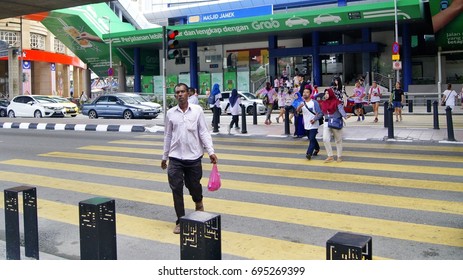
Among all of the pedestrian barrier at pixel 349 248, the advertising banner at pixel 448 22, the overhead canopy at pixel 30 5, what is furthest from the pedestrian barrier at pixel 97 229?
the advertising banner at pixel 448 22

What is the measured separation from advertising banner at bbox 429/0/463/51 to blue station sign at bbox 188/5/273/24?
48.1 ft

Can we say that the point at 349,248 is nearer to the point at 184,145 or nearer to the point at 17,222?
the point at 184,145

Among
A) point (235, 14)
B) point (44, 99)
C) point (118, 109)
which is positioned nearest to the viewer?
point (118, 109)

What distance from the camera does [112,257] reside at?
13.7 ft

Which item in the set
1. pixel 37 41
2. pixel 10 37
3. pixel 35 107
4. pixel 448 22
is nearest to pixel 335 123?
pixel 448 22

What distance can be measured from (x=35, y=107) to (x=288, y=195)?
25.7 metres

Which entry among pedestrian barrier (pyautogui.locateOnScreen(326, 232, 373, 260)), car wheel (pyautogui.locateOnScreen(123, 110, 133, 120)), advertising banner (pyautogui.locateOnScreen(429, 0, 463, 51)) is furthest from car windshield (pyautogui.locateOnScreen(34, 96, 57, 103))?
pedestrian barrier (pyautogui.locateOnScreen(326, 232, 373, 260))

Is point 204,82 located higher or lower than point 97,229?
higher

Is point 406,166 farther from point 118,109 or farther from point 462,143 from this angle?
point 118,109

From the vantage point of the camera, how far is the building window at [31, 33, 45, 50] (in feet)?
194

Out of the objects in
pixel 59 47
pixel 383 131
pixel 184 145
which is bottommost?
pixel 383 131

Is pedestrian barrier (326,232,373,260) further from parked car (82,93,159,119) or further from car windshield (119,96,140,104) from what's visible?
car windshield (119,96,140,104)

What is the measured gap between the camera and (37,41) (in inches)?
2357
